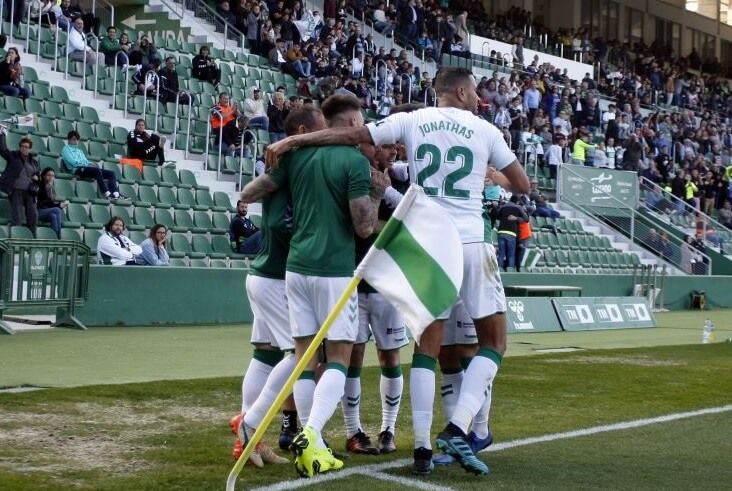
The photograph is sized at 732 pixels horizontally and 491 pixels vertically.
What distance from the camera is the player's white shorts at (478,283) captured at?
20.2ft

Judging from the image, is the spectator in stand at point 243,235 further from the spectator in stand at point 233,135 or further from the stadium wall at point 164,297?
the spectator in stand at point 233,135

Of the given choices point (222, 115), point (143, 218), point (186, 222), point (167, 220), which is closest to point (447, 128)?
point (143, 218)

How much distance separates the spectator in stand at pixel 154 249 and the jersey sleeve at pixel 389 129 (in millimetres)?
11342

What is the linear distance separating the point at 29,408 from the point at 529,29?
42139mm

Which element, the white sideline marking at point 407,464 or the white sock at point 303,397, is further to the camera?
the white sock at point 303,397

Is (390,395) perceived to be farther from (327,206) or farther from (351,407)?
(327,206)

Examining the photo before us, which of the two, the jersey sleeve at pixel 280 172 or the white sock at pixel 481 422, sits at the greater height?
the jersey sleeve at pixel 280 172

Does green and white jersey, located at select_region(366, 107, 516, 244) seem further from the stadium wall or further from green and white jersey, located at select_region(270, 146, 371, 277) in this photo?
the stadium wall

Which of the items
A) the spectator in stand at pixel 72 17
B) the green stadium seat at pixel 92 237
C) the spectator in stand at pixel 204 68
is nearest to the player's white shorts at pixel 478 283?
the green stadium seat at pixel 92 237

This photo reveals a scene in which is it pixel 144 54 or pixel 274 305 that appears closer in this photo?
pixel 274 305

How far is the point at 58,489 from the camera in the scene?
209 inches

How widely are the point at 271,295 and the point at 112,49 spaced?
17.6 m

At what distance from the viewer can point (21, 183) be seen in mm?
16438

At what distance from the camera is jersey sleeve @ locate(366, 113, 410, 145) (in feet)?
20.1
